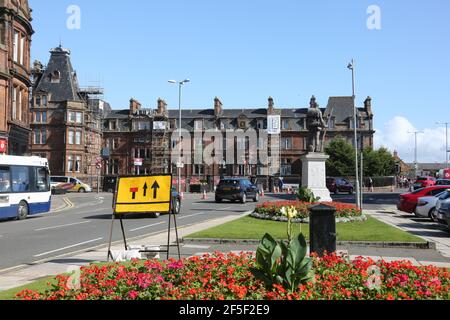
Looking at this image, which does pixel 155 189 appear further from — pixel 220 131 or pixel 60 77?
pixel 220 131

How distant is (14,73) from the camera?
130ft

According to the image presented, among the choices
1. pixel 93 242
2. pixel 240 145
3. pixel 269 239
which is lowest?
pixel 93 242

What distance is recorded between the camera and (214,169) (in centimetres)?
8525

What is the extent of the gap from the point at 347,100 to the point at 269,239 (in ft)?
282

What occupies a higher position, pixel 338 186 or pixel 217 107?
pixel 217 107

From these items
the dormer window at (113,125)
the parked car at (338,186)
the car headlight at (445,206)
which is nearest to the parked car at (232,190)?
the car headlight at (445,206)

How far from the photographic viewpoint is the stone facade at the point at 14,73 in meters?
37.7

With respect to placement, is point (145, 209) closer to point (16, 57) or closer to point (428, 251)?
point (428, 251)

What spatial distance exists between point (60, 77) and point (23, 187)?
187ft

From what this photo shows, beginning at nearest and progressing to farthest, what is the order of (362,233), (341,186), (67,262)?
1. (67,262)
2. (362,233)
3. (341,186)

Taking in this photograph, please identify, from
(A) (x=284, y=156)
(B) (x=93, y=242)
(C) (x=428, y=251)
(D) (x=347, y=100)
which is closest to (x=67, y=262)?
(B) (x=93, y=242)

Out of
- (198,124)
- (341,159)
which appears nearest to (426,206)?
(341,159)

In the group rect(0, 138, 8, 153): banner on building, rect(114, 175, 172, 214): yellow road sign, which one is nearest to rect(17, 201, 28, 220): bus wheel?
rect(0, 138, 8, 153): banner on building

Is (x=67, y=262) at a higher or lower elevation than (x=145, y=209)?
lower
